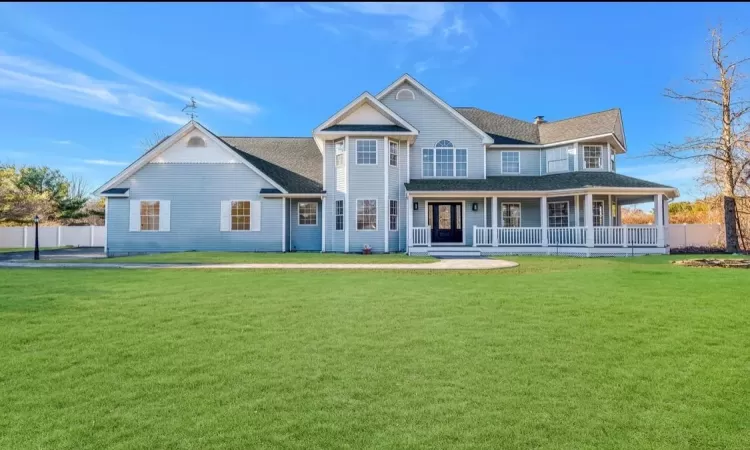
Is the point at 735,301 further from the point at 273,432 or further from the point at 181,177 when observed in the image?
the point at 181,177

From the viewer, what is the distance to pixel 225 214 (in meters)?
20.5

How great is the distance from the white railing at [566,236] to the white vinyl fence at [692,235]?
8745mm

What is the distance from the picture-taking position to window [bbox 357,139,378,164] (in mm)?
19703

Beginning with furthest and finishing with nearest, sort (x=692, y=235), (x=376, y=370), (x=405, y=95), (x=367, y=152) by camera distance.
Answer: (x=692, y=235) → (x=405, y=95) → (x=367, y=152) → (x=376, y=370)

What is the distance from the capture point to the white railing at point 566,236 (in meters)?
18.8

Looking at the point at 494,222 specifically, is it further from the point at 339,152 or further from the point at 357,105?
the point at 357,105

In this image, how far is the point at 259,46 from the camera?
12.7ft

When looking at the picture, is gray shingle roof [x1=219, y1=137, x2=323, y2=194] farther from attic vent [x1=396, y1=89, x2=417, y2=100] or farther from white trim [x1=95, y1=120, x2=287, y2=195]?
attic vent [x1=396, y1=89, x2=417, y2=100]

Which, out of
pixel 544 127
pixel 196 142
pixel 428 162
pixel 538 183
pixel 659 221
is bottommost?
pixel 659 221

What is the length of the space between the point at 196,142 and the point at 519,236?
16257 millimetres

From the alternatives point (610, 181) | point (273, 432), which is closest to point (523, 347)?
point (273, 432)

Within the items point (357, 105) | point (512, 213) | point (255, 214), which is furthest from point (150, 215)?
point (512, 213)

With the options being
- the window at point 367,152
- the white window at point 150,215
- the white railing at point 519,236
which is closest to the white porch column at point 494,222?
the white railing at point 519,236

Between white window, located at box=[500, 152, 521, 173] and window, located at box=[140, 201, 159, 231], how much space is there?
17740 mm
